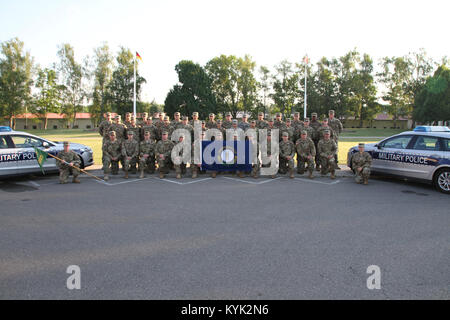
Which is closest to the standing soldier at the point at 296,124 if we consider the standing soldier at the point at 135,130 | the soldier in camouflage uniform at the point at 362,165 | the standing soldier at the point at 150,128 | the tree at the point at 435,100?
the soldier in camouflage uniform at the point at 362,165

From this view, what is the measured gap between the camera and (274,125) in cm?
1221

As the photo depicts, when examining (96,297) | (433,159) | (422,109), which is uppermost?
(422,109)

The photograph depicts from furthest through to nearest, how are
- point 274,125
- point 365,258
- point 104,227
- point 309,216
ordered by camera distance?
point 274,125
point 309,216
point 104,227
point 365,258

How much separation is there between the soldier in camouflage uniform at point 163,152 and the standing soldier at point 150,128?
2.75 feet

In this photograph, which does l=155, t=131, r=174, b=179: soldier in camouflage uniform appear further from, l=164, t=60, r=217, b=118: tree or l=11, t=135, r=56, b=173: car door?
l=164, t=60, r=217, b=118: tree

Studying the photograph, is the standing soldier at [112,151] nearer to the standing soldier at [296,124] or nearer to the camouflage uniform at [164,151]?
the camouflage uniform at [164,151]

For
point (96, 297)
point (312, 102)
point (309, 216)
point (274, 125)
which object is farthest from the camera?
point (312, 102)

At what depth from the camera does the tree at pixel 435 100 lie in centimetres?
5831

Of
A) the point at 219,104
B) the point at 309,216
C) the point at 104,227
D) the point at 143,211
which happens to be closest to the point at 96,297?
the point at 104,227

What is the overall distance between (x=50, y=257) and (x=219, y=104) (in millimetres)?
64712

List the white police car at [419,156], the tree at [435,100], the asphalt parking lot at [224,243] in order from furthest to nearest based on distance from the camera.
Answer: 1. the tree at [435,100]
2. the white police car at [419,156]
3. the asphalt parking lot at [224,243]

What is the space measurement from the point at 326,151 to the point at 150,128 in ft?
20.7

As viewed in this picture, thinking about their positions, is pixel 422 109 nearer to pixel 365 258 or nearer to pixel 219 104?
pixel 219 104

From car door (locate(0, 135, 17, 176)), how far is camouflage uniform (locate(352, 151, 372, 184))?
10.5 metres
